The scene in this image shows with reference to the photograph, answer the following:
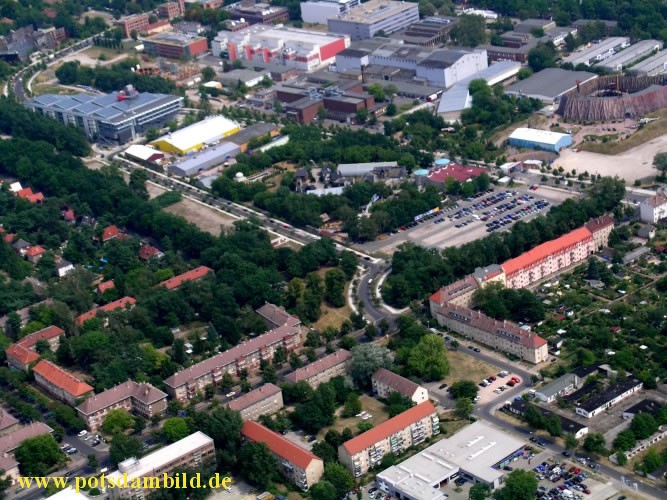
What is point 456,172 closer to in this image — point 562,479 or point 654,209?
point 654,209

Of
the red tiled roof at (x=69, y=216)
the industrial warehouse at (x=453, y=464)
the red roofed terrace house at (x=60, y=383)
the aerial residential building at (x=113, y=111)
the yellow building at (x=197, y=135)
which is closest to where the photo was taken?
the industrial warehouse at (x=453, y=464)

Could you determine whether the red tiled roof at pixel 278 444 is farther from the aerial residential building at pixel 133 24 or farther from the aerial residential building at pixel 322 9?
the aerial residential building at pixel 133 24

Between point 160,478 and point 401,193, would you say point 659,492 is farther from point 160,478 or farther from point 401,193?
point 401,193

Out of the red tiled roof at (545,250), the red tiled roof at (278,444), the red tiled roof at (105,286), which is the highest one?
the red tiled roof at (545,250)

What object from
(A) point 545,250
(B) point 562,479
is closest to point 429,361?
(B) point 562,479

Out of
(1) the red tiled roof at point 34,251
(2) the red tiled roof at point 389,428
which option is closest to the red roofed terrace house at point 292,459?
(2) the red tiled roof at point 389,428

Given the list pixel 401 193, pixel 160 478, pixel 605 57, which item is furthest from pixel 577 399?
pixel 605 57
